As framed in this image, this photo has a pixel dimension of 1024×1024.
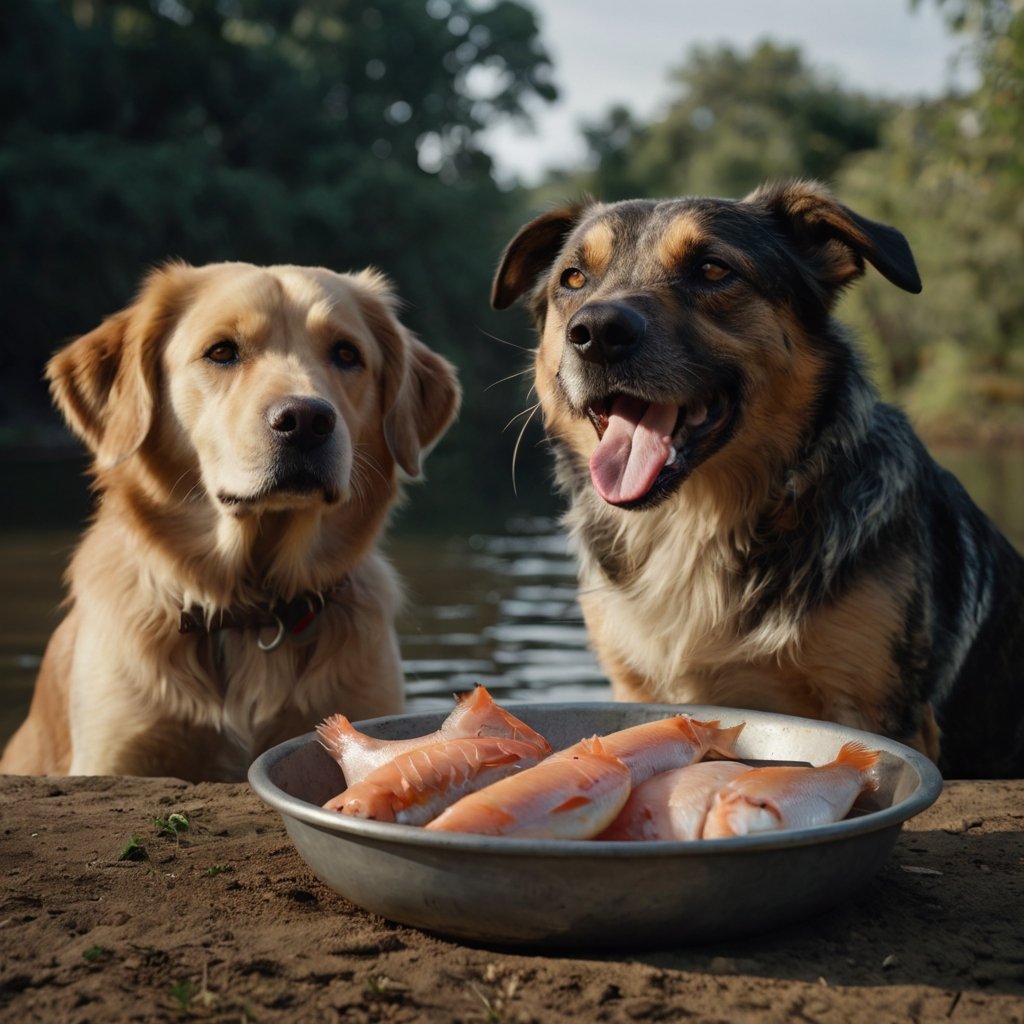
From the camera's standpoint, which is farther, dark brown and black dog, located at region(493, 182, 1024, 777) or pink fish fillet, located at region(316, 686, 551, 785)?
dark brown and black dog, located at region(493, 182, 1024, 777)

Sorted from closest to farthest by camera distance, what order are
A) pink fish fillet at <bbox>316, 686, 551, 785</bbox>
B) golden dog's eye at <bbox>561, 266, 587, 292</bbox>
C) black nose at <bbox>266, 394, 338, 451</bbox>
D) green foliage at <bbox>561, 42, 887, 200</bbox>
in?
1. pink fish fillet at <bbox>316, 686, 551, 785</bbox>
2. black nose at <bbox>266, 394, 338, 451</bbox>
3. golden dog's eye at <bbox>561, 266, 587, 292</bbox>
4. green foliage at <bbox>561, 42, 887, 200</bbox>

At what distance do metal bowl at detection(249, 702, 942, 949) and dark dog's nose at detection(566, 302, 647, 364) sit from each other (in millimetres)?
1733

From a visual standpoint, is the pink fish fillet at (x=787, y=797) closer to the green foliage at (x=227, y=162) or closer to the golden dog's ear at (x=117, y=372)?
the golden dog's ear at (x=117, y=372)

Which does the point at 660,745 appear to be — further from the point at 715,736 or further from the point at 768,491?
the point at 768,491

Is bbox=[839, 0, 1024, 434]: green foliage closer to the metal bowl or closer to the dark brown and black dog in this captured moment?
the dark brown and black dog

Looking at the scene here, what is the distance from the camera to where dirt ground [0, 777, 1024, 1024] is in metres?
2.33

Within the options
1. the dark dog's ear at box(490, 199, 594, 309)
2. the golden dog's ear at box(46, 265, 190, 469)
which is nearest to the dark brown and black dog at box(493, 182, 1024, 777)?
the dark dog's ear at box(490, 199, 594, 309)

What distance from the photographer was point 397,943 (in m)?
2.62

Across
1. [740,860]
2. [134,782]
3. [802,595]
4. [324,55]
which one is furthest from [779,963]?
[324,55]

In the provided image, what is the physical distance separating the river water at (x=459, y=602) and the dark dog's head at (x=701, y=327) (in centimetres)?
194

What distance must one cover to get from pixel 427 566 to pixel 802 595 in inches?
389

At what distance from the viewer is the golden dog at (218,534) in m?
4.56

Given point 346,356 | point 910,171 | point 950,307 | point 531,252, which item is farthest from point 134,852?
point 950,307

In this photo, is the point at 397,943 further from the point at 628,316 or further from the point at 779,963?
the point at 628,316
